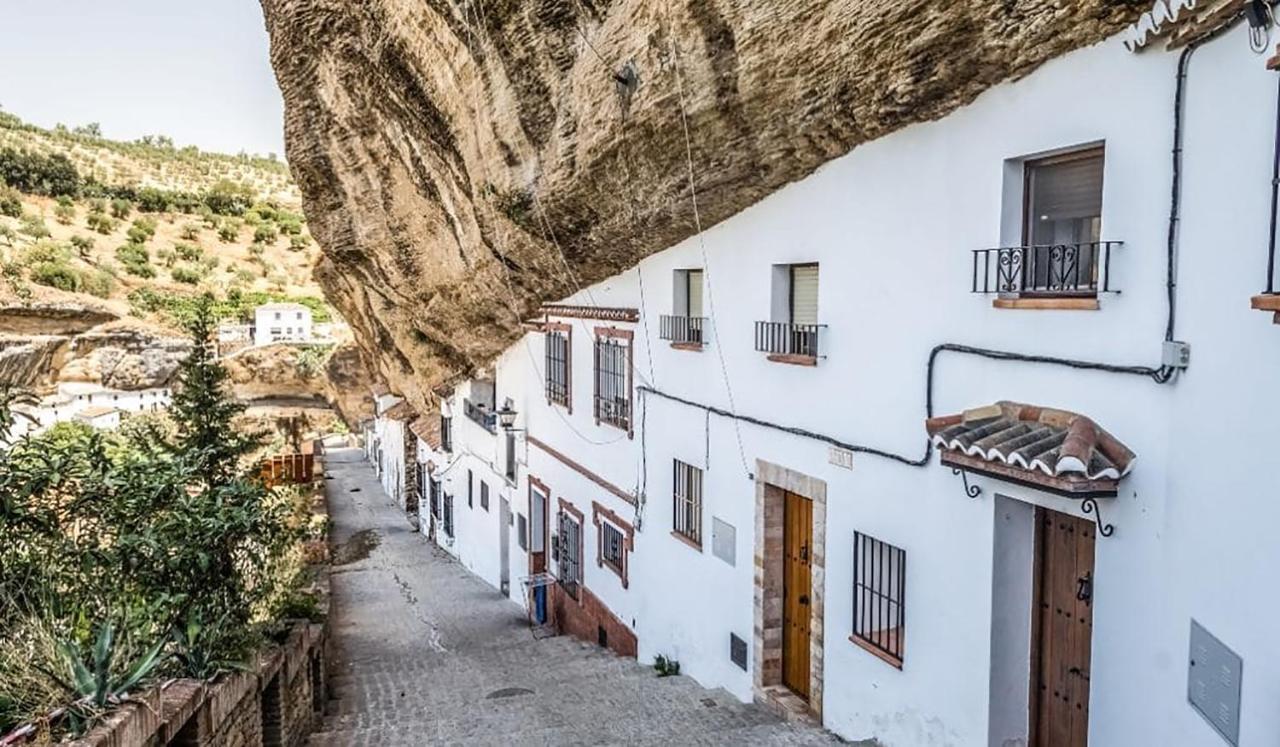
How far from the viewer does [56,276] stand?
44.3 m

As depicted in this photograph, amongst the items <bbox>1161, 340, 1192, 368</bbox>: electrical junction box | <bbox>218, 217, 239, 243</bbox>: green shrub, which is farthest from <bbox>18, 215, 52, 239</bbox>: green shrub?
<bbox>1161, 340, 1192, 368</bbox>: electrical junction box

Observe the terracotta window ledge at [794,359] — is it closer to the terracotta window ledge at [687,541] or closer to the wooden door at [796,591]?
the wooden door at [796,591]

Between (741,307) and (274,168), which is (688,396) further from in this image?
→ (274,168)

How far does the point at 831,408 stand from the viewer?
8.35m

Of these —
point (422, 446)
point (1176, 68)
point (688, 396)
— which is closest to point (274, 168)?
point (422, 446)

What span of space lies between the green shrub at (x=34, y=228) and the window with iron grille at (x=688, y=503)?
52667mm

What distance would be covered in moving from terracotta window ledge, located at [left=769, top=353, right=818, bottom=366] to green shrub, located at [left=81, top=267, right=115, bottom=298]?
46731 mm

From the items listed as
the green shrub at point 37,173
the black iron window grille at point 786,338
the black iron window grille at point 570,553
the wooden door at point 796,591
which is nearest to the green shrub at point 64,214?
the green shrub at point 37,173

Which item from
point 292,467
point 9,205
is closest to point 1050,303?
point 292,467

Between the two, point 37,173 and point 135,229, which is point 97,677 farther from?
point 37,173

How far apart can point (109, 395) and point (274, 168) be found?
5415cm

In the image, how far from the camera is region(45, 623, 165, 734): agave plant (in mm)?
5410

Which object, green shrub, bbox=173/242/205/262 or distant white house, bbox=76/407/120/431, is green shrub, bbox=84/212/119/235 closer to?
green shrub, bbox=173/242/205/262

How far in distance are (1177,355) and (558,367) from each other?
1158 cm
